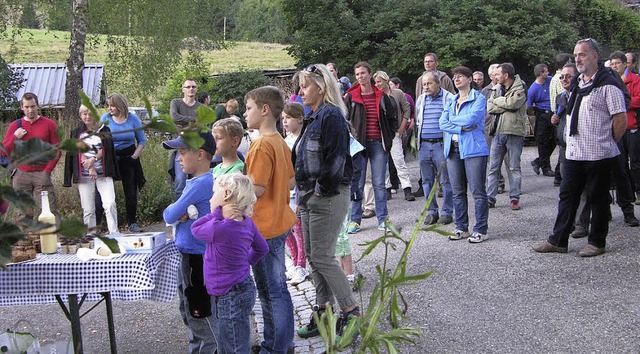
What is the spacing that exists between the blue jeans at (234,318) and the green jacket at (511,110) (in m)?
6.56

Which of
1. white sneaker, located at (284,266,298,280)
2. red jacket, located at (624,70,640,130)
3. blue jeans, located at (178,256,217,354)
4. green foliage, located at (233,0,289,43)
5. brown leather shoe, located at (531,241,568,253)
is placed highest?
green foliage, located at (233,0,289,43)

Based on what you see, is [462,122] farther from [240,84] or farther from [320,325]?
[240,84]

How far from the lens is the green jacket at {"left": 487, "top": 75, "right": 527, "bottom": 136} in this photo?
10164 millimetres

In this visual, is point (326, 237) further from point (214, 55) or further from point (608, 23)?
point (214, 55)

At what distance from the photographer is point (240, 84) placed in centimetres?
2172

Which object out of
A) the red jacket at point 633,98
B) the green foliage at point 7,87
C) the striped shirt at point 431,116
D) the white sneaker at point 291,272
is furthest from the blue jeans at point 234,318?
the green foliage at point 7,87

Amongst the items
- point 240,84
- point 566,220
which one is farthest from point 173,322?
point 240,84

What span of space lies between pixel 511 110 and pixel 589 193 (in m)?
3.13

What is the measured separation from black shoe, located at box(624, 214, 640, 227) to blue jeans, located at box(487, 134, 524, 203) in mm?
1779

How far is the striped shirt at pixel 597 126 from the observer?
7.04 m

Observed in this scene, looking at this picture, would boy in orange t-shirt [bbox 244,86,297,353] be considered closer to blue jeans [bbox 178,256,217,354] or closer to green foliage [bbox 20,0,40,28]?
blue jeans [bbox 178,256,217,354]

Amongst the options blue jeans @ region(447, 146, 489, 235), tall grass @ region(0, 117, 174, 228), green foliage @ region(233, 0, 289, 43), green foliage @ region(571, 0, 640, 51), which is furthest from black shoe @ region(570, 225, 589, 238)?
green foliage @ region(233, 0, 289, 43)

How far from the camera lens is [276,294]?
16.2 ft

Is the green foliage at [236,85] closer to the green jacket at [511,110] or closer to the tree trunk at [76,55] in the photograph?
the tree trunk at [76,55]
